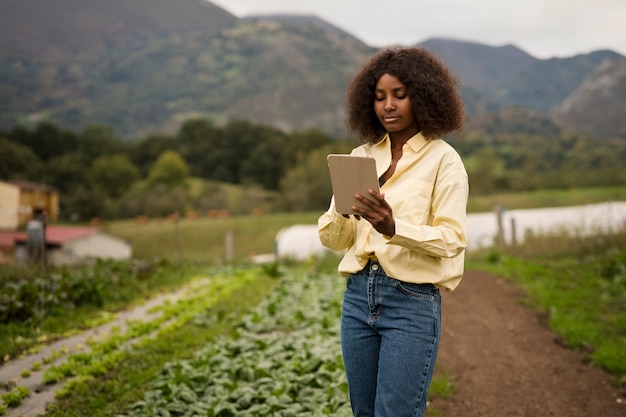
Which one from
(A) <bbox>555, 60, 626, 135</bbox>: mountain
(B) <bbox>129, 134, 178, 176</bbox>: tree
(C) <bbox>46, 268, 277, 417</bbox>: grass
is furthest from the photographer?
(A) <bbox>555, 60, 626, 135</bbox>: mountain

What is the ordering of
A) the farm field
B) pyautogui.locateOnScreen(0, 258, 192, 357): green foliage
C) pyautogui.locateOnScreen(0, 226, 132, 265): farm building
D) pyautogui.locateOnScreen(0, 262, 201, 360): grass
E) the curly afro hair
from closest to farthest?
the curly afro hair → the farm field → pyautogui.locateOnScreen(0, 262, 201, 360): grass → pyautogui.locateOnScreen(0, 258, 192, 357): green foliage → pyautogui.locateOnScreen(0, 226, 132, 265): farm building

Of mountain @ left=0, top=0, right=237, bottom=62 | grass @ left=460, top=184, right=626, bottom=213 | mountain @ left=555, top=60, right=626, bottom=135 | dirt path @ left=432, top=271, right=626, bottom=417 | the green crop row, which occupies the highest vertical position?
mountain @ left=0, top=0, right=237, bottom=62

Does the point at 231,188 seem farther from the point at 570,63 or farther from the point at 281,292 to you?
the point at 570,63

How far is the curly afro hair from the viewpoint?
8.43 ft

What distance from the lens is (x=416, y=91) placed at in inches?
101

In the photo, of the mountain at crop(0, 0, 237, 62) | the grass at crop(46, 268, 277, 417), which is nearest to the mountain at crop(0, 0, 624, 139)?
the mountain at crop(0, 0, 237, 62)

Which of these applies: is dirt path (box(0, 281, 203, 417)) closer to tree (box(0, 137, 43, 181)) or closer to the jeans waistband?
the jeans waistband

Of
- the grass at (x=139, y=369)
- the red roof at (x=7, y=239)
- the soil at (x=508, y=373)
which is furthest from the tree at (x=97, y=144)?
the soil at (x=508, y=373)

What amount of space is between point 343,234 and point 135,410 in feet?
8.37

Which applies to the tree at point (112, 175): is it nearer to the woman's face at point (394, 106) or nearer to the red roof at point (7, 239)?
the red roof at point (7, 239)

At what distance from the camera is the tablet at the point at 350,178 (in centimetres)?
225

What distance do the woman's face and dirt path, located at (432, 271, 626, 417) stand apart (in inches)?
123

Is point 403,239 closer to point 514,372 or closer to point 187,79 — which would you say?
point 514,372

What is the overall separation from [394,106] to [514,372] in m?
4.44
